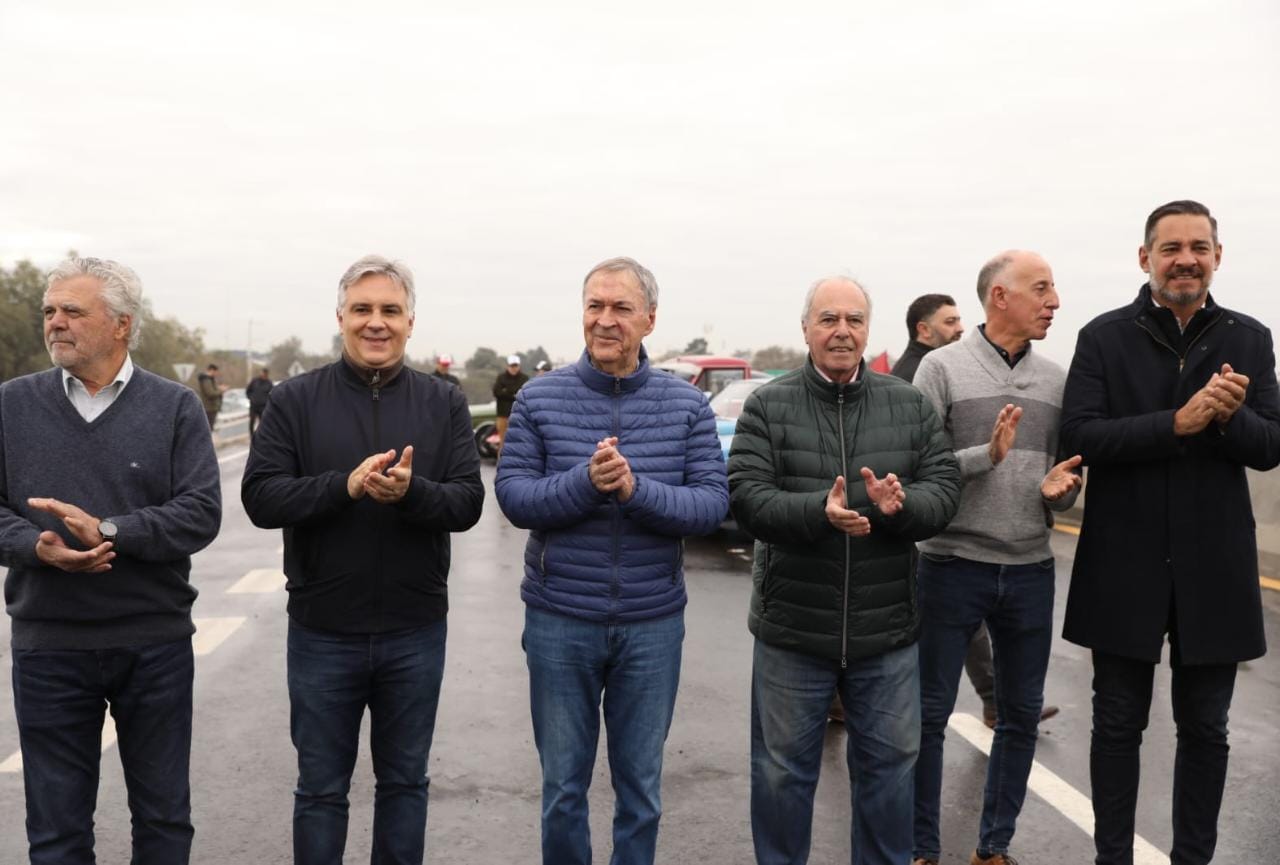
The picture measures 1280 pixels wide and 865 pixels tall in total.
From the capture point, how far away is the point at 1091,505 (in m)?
3.74

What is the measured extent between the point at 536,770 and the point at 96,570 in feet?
7.51

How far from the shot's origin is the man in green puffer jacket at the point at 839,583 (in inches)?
134

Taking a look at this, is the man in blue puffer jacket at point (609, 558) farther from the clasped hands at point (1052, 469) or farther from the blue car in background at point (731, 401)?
the blue car in background at point (731, 401)

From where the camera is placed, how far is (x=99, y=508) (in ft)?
10.4

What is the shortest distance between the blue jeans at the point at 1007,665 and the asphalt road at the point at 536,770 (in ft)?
0.71

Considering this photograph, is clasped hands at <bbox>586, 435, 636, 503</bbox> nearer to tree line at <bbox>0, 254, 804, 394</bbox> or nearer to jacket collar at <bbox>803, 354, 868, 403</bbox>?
jacket collar at <bbox>803, 354, 868, 403</bbox>

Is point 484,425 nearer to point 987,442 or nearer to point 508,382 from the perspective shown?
point 508,382

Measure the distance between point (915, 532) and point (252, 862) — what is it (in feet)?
8.27

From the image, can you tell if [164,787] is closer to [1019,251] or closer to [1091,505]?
[1091,505]

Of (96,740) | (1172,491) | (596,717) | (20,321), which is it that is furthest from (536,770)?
(20,321)

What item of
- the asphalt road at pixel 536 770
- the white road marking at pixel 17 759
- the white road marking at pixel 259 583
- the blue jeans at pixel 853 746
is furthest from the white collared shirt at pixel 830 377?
the white road marking at pixel 259 583

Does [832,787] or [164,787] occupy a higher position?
[164,787]

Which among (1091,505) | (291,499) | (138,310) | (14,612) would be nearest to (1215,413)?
(1091,505)

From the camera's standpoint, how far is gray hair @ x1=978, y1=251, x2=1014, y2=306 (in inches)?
157
